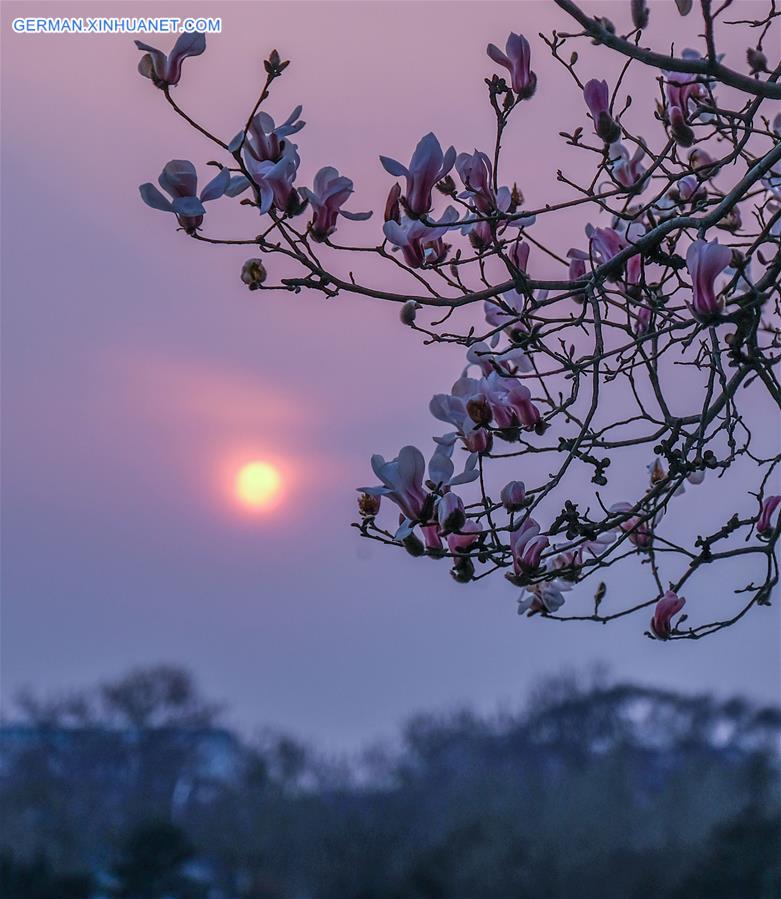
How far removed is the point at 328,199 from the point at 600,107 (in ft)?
1.33

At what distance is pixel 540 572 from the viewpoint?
61.7 inches

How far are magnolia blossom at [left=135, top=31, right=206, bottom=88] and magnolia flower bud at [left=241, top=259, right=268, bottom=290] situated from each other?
0.25 meters

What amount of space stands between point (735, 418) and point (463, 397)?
498 mm

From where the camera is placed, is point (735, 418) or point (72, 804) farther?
point (72, 804)

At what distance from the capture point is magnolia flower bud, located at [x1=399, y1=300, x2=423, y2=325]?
5.38 feet

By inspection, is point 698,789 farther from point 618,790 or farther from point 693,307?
point 693,307

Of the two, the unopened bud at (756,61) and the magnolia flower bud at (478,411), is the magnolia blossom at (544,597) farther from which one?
the unopened bud at (756,61)

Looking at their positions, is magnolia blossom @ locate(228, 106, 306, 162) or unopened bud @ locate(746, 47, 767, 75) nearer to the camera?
magnolia blossom @ locate(228, 106, 306, 162)

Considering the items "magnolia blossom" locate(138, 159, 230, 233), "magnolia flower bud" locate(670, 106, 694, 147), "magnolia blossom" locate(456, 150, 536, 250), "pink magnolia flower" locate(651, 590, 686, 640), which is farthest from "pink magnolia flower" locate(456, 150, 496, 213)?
"pink magnolia flower" locate(651, 590, 686, 640)

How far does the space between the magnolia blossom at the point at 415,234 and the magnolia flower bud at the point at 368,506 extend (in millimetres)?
328

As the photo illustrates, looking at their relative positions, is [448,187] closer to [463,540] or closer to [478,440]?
[478,440]

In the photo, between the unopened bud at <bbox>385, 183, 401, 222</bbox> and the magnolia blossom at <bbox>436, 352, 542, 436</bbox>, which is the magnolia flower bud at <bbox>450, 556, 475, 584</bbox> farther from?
the unopened bud at <bbox>385, 183, 401, 222</bbox>

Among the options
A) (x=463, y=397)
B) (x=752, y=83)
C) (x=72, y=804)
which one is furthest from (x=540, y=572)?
(x=72, y=804)

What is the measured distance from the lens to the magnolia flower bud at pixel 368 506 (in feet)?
5.22
